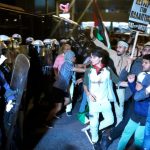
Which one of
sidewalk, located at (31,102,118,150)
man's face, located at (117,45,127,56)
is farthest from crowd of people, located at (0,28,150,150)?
sidewalk, located at (31,102,118,150)

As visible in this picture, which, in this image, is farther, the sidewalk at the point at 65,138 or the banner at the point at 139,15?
the banner at the point at 139,15

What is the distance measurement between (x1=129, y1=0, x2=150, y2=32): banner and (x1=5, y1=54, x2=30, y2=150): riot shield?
2.62 meters

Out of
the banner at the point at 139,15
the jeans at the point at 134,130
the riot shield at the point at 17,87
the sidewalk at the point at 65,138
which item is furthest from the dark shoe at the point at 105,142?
the banner at the point at 139,15

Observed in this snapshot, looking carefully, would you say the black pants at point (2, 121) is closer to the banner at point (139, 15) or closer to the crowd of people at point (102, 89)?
the crowd of people at point (102, 89)

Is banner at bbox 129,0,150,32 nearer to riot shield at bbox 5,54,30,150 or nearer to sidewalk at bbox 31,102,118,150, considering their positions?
sidewalk at bbox 31,102,118,150

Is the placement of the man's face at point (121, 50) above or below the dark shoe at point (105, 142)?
above

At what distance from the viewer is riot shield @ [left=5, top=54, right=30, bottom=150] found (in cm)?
407

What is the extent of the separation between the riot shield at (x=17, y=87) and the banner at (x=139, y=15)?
8.60 feet

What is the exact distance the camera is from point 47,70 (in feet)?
26.7

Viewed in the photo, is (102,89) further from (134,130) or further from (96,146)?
(96,146)

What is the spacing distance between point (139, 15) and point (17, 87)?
10.4ft

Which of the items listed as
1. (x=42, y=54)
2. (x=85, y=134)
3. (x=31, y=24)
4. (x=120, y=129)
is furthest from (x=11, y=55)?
(x=31, y=24)

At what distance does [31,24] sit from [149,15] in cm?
935

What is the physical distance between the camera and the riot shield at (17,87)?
13.4 ft
